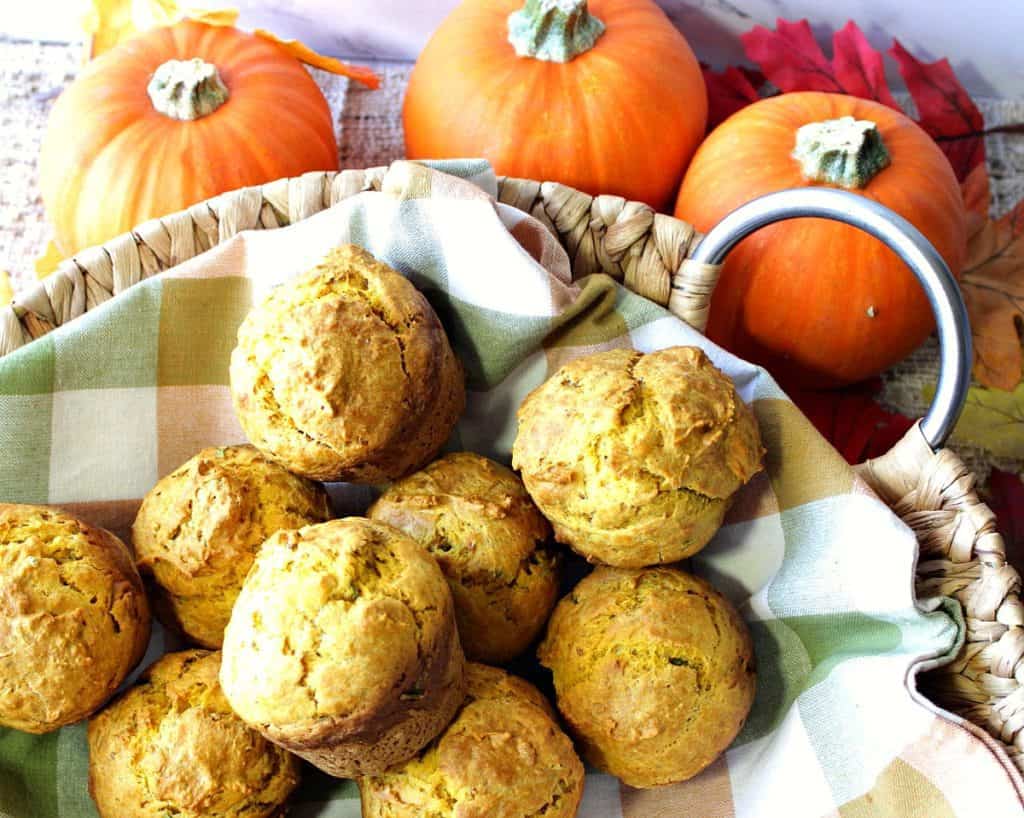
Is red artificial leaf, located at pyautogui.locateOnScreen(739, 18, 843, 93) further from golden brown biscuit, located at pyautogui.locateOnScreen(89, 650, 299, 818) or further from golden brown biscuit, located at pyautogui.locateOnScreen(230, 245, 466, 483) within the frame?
golden brown biscuit, located at pyautogui.locateOnScreen(89, 650, 299, 818)

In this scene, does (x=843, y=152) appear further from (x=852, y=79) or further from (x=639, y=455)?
(x=639, y=455)

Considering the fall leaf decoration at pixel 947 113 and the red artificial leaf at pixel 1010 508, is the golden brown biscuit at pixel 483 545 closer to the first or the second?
the red artificial leaf at pixel 1010 508

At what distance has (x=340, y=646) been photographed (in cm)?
104

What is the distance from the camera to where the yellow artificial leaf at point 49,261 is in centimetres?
205

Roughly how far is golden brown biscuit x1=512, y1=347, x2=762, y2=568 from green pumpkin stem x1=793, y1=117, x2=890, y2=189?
2.05 ft

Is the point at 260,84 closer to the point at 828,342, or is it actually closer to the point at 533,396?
the point at 533,396

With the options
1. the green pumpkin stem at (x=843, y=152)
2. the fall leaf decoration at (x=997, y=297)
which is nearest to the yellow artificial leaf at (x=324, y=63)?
the green pumpkin stem at (x=843, y=152)

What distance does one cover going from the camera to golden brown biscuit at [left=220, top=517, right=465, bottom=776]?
104 centimetres

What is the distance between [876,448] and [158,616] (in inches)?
54.8

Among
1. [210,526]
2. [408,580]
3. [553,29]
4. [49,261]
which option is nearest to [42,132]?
[49,261]

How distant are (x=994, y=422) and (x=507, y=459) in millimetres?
1120

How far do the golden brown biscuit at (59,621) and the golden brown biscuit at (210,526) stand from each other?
0.19ft

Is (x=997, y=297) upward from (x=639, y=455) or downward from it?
downward

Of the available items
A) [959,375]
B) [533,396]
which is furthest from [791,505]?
[533,396]
